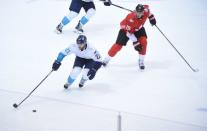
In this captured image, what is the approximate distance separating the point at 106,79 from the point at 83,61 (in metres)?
0.49

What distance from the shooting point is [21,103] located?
321cm

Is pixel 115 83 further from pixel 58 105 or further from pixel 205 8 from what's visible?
pixel 205 8

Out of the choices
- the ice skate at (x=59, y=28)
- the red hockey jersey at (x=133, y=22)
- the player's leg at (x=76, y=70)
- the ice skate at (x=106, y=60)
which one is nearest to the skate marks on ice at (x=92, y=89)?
the player's leg at (x=76, y=70)

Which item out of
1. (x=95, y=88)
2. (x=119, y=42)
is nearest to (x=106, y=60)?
(x=119, y=42)

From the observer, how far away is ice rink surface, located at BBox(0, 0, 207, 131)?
2.89 metres

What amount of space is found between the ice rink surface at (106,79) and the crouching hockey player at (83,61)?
24 cm

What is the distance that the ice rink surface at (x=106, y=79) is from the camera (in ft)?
9.48

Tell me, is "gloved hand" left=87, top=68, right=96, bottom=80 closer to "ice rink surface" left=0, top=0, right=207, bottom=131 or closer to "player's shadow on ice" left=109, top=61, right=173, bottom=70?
"ice rink surface" left=0, top=0, right=207, bottom=131

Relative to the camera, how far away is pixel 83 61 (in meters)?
3.44

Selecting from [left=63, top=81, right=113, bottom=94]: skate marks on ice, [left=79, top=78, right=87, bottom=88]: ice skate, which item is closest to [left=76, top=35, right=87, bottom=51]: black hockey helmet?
[left=79, top=78, right=87, bottom=88]: ice skate

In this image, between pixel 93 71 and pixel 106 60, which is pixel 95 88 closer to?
pixel 93 71

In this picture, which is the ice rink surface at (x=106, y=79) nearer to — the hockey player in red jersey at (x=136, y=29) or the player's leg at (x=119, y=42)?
the player's leg at (x=119, y=42)

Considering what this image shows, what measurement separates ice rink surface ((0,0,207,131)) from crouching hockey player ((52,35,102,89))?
0.78 ft

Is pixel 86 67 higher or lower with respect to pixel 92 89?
higher
